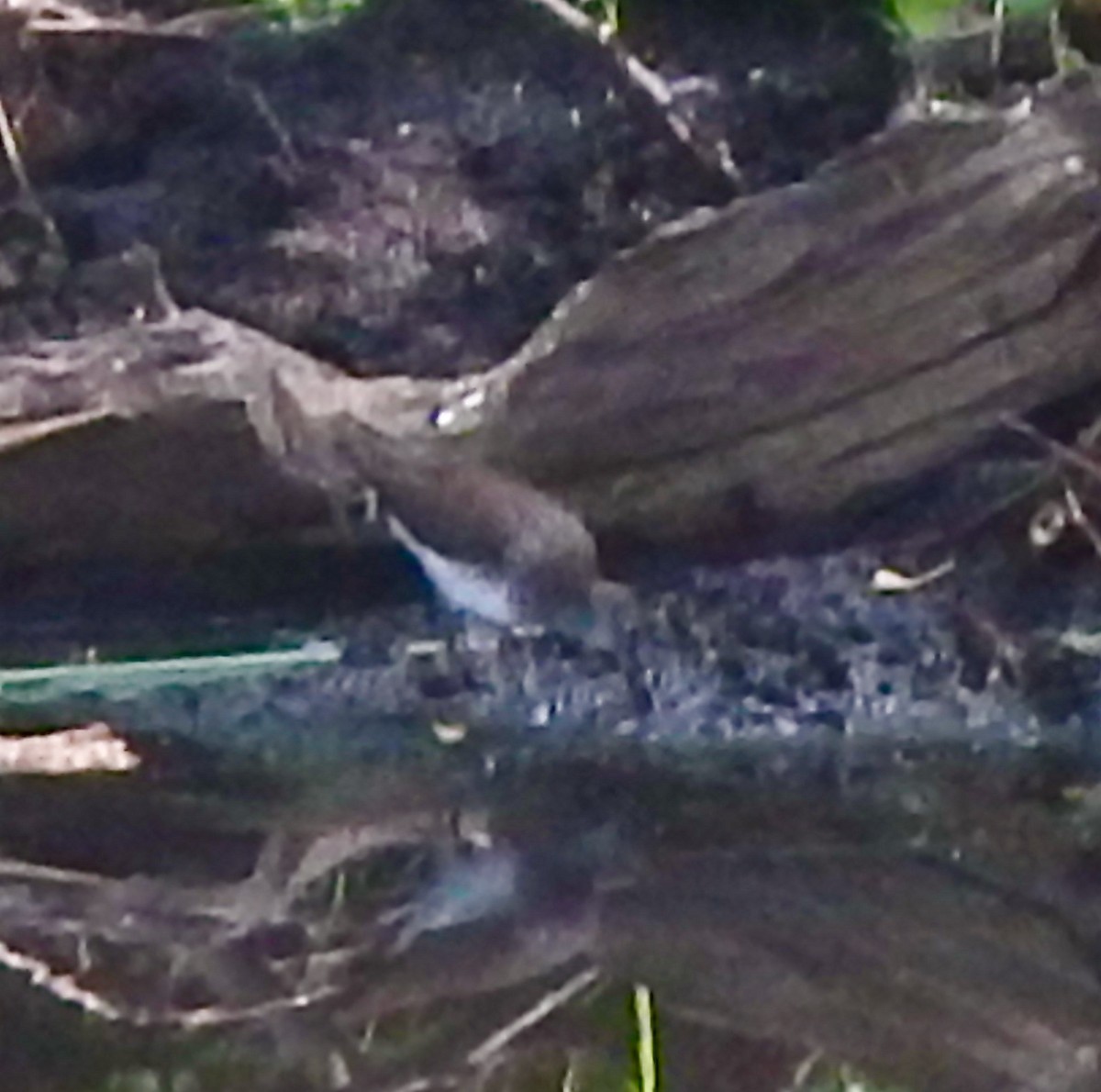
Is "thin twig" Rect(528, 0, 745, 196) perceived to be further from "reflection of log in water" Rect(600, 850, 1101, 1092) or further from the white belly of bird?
"reflection of log in water" Rect(600, 850, 1101, 1092)

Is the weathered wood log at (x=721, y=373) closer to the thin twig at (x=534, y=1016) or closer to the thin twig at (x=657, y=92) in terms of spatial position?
the thin twig at (x=657, y=92)

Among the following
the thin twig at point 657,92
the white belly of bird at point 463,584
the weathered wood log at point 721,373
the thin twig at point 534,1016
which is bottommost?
the thin twig at point 534,1016

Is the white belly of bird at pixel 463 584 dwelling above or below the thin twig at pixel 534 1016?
above

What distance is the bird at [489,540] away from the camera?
1.06 metres

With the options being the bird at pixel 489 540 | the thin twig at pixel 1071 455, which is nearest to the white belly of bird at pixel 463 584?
the bird at pixel 489 540

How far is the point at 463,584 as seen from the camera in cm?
110

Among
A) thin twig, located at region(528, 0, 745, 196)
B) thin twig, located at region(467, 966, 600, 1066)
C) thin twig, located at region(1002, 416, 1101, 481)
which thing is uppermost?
thin twig, located at region(528, 0, 745, 196)

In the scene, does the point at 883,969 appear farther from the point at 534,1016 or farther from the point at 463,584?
the point at 463,584

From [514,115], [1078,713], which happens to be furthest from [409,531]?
[1078,713]

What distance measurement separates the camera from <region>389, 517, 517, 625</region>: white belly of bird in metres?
1.09

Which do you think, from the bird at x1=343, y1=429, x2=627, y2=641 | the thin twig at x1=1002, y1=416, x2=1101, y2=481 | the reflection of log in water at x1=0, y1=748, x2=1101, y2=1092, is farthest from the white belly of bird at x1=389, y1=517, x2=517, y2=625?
the thin twig at x1=1002, y1=416, x2=1101, y2=481

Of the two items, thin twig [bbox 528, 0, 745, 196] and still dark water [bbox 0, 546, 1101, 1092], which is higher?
thin twig [bbox 528, 0, 745, 196]

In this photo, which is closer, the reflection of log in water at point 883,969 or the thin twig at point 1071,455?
the reflection of log in water at point 883,969

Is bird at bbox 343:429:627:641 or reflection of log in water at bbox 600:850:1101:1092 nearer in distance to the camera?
reflection of log in water at bbox 600:850:1101:1092
